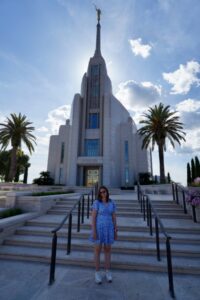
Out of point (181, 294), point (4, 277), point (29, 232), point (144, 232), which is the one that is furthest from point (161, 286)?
point (29, 232)

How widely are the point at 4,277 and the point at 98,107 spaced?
974 inches

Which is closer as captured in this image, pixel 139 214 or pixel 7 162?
pixel 139 214

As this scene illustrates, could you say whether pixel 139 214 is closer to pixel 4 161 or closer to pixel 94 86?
pixel 94 86

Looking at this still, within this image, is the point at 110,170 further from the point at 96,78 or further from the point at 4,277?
the point at 4,277

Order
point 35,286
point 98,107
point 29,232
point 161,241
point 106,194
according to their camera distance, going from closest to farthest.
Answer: point 35,286, point 106,194, point 161,241, point 29,232, point 98,107

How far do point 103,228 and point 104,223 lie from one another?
9 centimetres

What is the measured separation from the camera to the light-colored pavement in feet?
8.70

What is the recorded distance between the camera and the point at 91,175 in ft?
79.9

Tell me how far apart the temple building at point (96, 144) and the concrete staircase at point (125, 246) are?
17300 mm

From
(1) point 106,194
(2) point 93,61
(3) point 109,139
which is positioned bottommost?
(1) point 106,194

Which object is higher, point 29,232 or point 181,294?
point 29,232

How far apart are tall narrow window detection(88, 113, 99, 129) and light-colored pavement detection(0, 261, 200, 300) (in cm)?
2294

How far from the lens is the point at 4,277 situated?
10.4 ft

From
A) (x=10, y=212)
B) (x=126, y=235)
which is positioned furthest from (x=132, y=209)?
(x=10, y=212)
